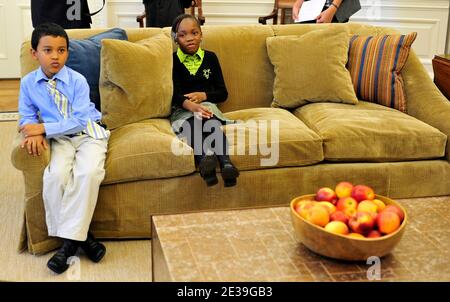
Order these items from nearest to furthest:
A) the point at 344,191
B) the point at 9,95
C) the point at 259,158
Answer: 1. the point at 344,191
2. the point at 259,158
3. the point at 9,95

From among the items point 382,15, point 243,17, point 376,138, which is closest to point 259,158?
point 376,138

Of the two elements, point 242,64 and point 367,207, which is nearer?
point 367,207

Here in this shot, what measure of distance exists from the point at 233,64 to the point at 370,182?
95 centimetres

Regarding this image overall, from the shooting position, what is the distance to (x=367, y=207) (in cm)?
188

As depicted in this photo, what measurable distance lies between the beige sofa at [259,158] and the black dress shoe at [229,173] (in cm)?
10

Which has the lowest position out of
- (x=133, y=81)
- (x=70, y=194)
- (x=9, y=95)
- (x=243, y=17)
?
(x=9, y=95)

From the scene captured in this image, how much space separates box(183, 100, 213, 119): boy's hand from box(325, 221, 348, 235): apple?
4.13 ft

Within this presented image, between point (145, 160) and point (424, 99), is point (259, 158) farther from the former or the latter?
point (424, 99)

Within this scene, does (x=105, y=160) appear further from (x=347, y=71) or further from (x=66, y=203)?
(x=347, y=71)

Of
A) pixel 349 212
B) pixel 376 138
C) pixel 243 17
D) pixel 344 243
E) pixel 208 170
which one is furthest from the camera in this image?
pixel 243 17

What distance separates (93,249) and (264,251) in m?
0.94

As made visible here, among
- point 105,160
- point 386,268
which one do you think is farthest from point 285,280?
point 105,160

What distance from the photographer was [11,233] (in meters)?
2.80

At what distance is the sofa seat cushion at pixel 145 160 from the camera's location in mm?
2664
